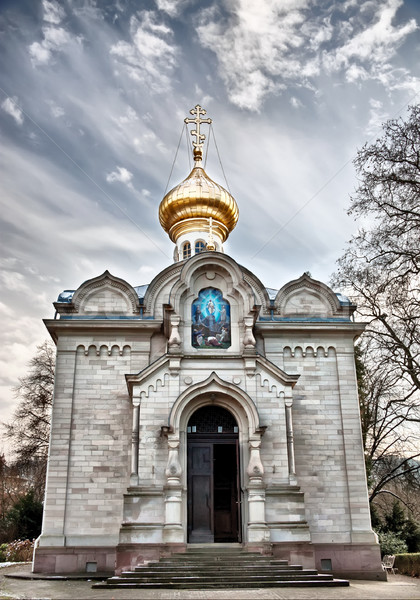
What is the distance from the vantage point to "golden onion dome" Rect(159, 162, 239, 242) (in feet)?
73.3

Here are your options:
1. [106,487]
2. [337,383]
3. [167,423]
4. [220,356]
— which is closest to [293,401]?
[337,383]

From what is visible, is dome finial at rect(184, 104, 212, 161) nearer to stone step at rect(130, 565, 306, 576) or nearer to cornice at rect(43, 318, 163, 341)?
cornice at rect(43, 318, 163, 341)

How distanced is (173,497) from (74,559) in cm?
310

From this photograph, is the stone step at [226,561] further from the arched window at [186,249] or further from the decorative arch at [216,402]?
the arched window at [186,249]

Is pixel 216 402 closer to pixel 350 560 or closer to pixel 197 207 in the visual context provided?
pixel 350 560

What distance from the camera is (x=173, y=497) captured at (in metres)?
13.9

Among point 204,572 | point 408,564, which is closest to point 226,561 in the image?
point 204,572

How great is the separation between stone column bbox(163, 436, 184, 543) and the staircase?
1.55 feet

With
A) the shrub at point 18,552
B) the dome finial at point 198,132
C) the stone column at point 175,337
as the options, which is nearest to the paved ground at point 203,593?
the stone column at point 175,337

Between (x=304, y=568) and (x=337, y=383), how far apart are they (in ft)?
16.7

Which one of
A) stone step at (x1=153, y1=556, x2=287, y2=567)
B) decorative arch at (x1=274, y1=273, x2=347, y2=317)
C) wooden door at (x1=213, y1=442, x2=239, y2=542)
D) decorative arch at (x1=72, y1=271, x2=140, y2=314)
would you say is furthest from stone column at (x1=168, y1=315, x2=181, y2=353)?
stone step at (x1=153, y1=556, x2=287, y2=567)

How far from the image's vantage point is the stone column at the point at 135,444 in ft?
47.0

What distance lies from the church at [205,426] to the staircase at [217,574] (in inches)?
21.2

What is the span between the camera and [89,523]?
49.4ft
